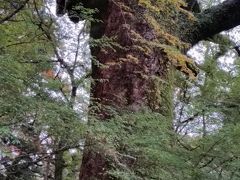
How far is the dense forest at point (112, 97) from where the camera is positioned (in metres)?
2.45

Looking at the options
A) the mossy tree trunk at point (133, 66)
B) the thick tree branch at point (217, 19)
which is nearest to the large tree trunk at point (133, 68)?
the mossy tree trunk at point (133, 66)

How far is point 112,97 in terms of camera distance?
395 centimetres

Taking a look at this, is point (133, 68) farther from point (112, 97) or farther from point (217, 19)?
point (217, 19)

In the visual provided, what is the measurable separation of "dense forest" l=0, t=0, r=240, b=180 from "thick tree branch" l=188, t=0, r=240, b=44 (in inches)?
0.5

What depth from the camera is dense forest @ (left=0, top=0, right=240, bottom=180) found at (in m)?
2.45

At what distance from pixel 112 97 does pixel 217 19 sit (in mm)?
1897

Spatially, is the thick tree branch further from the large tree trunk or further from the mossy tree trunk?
the large tree trunk

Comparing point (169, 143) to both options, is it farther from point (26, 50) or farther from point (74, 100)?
point (26, 50)

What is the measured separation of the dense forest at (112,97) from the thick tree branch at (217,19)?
0.01 m

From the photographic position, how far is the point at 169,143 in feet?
10.4

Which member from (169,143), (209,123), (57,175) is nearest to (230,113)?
(209,123)

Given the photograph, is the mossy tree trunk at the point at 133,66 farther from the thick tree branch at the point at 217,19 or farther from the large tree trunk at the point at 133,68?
the thick tree branch at the point at 217,19

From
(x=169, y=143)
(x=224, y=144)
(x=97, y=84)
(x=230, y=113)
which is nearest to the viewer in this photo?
(x=224, y=144)

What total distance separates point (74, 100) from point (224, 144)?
101 centimetres
